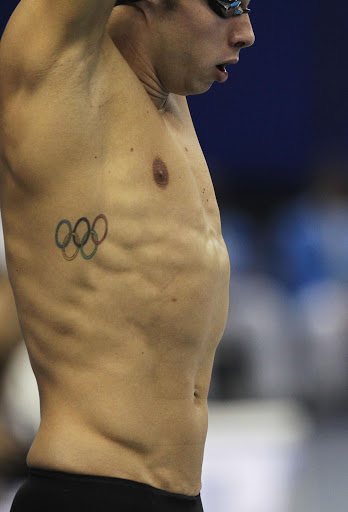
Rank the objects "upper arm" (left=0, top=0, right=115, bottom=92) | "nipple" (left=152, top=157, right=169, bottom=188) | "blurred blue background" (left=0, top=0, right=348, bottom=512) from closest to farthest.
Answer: "upper arm" (left=0, top=0, right=115, bottom=92), "nipple" (left=152, top=157, right=169, bottom=188), "blurred blue background" (left=0, top=0, right=348, bottom=512)

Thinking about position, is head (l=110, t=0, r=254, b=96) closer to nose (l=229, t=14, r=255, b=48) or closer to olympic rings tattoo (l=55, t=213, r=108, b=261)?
nose (l=229, t=14, r=255, b=48)

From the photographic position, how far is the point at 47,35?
1.40m

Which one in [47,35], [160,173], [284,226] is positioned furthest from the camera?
[284,226]

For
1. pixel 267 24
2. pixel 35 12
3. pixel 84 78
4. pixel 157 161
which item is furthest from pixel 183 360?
pixel 267 24

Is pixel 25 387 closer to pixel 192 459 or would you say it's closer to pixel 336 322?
pixel 192 459

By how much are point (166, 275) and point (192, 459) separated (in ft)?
1.00

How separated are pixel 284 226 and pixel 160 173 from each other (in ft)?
15.4

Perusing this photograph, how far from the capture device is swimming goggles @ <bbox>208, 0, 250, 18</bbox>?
1.55 m

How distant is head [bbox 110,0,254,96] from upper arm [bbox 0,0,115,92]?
156mm

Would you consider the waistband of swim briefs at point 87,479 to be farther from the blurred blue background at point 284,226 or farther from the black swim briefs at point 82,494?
the blurred blue background at point 284,226

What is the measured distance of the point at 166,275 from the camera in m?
1.52

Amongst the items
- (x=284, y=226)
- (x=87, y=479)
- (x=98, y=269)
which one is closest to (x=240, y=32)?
(x=98, y=269)

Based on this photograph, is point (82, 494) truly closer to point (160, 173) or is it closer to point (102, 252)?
point (102, 252)

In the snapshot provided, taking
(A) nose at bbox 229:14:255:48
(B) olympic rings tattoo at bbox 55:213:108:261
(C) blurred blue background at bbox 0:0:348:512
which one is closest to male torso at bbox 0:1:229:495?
(B) olympic rings tattoo at bbox 55:213:108:261
